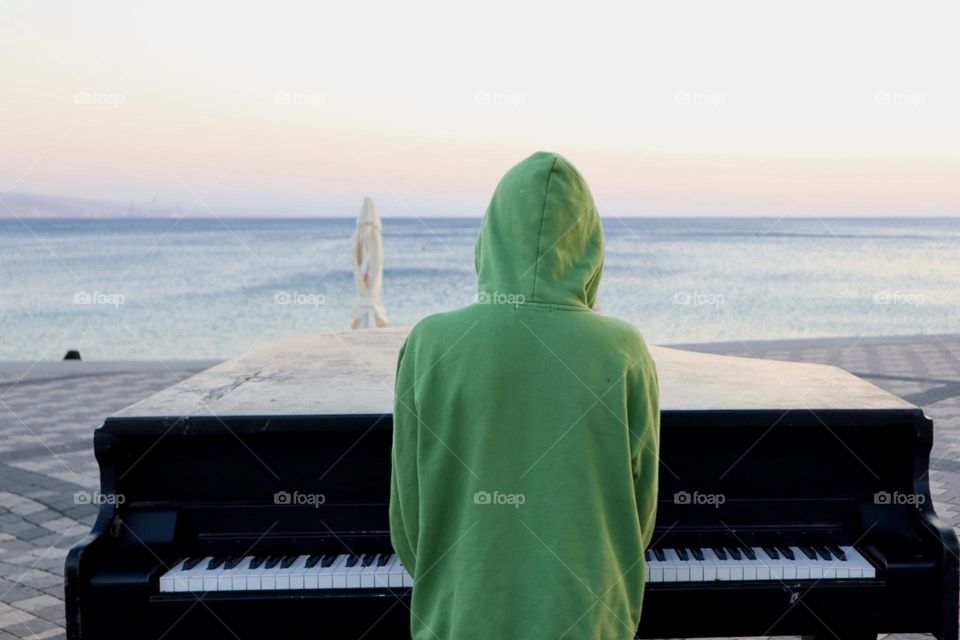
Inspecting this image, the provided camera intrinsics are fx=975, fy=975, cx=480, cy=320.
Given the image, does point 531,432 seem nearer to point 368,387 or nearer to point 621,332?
point 621,332

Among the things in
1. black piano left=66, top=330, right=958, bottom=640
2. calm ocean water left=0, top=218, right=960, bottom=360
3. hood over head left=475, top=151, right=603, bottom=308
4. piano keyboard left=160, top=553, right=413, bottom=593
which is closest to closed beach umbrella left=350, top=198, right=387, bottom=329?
calm ocean water left=0, top=218, right=960, bottom=360

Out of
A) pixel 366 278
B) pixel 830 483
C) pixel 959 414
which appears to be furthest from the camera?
pixel 366 278

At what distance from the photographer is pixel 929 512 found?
9.46ft

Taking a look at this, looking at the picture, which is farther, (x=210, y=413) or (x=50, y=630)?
(x=50, y=630)

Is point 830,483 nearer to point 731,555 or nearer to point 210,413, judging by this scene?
point 731,555

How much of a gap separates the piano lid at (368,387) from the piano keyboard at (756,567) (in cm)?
44

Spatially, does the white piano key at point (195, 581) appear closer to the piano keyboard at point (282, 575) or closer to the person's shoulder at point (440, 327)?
the piano keyboard at point (282, 575)

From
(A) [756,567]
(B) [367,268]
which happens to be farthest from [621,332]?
(B) [367,268]

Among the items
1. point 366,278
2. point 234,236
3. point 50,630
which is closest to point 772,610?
point 50,630

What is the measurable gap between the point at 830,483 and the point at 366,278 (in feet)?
28.9

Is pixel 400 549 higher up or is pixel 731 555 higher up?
pixel 400 549

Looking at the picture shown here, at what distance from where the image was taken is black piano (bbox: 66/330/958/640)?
9.18ft

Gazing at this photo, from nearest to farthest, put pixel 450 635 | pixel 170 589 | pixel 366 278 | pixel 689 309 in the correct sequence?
pixel 450 635
pixel 170 589
pixel 366 278
pixel 689 309

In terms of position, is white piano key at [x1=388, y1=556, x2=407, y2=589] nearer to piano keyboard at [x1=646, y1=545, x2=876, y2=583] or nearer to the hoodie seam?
piano keyboard at [x1=646, y1=545, x2=876, y2=583]
